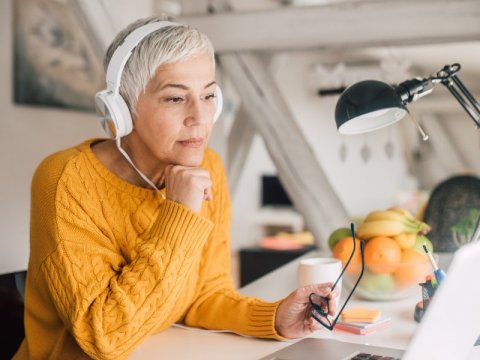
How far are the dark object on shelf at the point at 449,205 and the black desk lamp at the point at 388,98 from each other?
2.84 feet

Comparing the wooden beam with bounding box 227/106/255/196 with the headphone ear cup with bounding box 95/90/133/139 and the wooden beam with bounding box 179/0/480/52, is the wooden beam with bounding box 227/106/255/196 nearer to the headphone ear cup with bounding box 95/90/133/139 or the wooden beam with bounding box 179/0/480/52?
the wooden beam with bounding box 179/0/480/52

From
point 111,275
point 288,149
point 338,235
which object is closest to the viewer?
point 111,275

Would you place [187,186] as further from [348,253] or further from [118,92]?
[348,253]

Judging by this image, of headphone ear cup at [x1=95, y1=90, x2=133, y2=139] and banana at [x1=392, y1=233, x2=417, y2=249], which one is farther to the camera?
banana at [x1=392, y1=233, x2=417, y2=249]

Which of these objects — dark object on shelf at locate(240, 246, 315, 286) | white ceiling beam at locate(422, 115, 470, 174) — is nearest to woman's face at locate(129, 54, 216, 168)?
dark object on shelf at locate(240, 246, 315, 286)

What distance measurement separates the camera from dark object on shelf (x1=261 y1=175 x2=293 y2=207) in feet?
19.3

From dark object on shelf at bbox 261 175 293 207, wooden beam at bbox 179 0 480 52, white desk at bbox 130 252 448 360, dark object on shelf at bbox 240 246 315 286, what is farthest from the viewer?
dark object on shelf at bbox 261 175 293 207

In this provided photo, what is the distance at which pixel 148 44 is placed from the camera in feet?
4.13

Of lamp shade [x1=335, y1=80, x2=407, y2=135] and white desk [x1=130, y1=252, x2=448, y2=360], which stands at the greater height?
lamp shade [x1=335, y1=80, x2=407, y2=135]

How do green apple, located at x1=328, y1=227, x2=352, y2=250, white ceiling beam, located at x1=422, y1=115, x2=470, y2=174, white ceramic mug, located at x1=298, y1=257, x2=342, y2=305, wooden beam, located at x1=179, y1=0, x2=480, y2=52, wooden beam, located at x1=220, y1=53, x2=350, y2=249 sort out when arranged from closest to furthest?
1. white ceramic mug, located at x1=298, y1=257, x2=342, y2=305
2. green apple, located at x1=328, y1=227, x2=352, y2=250
3. wooden beam, located at x1=179, y1=0, x2=480, y2=52
4. wooden beam, located at x1=220, y1=53, x2=350, y2=249
5. white ceiling beam, located at x1=422, y1=115, x2=470, y2=174

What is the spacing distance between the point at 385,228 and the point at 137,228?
2.06 ft

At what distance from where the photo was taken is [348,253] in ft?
5.06

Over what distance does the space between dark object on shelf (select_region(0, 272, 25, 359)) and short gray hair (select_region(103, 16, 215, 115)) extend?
1.61 ft

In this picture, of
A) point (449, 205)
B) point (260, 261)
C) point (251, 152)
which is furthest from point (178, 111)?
point (251, 152)
